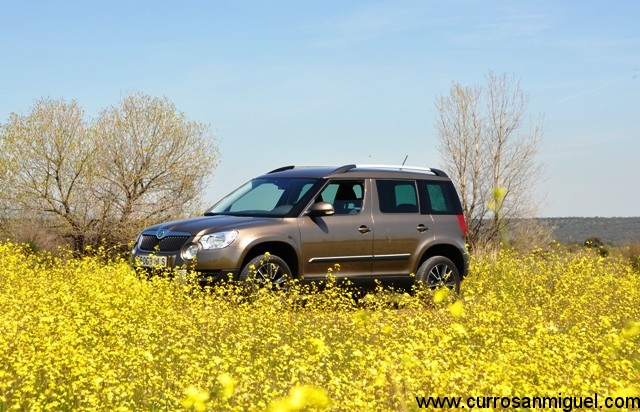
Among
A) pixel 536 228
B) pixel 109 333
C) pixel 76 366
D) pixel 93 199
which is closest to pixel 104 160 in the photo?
pixel 93 199

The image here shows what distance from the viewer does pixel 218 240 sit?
10.9 meters

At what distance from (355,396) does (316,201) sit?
656 centimetres

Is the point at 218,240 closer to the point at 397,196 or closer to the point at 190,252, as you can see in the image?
the point at 190,252

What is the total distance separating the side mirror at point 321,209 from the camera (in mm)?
11148

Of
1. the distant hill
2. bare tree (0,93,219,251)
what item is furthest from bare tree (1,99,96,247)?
the distant hill

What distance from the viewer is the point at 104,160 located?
23812 mm

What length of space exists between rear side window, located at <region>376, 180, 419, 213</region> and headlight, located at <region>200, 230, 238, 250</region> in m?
2.37

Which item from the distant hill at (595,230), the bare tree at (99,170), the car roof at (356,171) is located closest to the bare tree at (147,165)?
the bare tree at (99,170)

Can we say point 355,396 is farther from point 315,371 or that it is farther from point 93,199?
point 93,199

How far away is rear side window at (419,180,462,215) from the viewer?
41.4 feet

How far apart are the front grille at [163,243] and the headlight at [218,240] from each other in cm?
31

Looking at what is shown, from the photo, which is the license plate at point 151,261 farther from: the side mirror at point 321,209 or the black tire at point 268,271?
the side mirror at point 321,209

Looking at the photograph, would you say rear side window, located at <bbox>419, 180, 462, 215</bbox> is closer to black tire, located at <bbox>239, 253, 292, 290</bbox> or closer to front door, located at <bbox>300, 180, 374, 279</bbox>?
front door, located at <bbox>300, 180, 374, 279</bbox>

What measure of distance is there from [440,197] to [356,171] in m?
1.67
